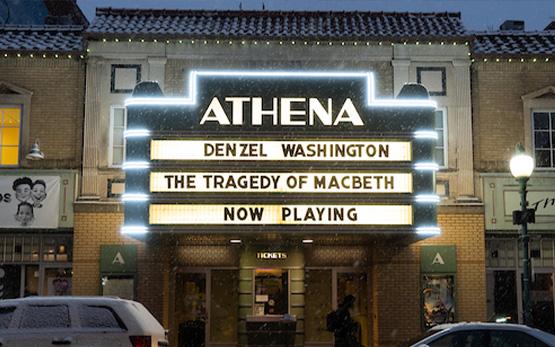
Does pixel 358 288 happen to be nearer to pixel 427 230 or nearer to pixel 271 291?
pixel 271 291

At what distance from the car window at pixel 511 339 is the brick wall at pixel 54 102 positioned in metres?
12.1

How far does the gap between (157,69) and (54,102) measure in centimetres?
278

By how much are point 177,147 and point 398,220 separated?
5.01 m

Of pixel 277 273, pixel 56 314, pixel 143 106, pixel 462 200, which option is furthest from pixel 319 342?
pixel 56 314

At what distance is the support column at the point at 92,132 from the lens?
68.1 feet

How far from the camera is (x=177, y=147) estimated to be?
1783 cm

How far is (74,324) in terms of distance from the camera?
1214 centimetres

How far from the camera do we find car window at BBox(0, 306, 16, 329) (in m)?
12.1

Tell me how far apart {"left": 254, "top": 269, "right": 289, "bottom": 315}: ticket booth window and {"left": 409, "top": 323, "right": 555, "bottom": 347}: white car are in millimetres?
9395

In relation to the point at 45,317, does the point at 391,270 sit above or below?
above

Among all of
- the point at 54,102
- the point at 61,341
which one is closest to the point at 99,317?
the point at 61,341

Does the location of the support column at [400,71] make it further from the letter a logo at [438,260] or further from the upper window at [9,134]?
the upper window at [9,134]

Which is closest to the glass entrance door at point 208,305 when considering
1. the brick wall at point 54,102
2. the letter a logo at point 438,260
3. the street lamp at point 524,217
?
the brick wall at point 54,102

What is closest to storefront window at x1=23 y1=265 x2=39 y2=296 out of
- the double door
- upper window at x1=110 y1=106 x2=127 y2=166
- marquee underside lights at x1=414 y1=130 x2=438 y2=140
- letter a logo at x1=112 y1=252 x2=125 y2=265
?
letter a logo at x1=112 y1=252 x2=125 y2=265
